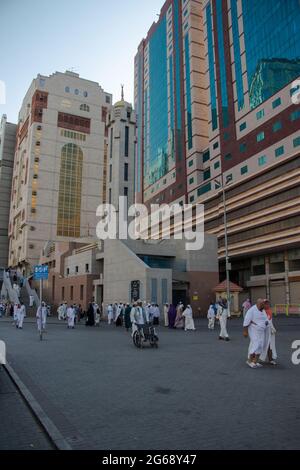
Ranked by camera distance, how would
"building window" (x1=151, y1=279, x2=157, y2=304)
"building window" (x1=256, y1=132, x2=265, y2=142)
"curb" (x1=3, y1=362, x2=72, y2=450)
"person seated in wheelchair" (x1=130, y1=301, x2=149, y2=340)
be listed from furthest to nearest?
1. "building window" (x1=256, y1=132, x2=265, y2=142)
2. "building window" (x1=151, y1=279, x2=157, y2=304)
3. "person seated in wheelchair" (x1=130, y1=301, x2=149, y2=340)
4. "curb" (x1=3, y1=362, x2=72, y2=450)

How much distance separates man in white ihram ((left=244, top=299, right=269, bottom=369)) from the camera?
30.9ft

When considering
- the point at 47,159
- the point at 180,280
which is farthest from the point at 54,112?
the point at 180,280

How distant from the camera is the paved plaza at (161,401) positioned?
4430 millimetres

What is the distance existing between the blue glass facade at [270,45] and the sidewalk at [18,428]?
48.2 meters

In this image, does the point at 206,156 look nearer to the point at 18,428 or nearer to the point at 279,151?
the point at 279,151

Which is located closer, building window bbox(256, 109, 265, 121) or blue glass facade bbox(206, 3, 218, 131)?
building window bbox(256, 109, 265, 121)

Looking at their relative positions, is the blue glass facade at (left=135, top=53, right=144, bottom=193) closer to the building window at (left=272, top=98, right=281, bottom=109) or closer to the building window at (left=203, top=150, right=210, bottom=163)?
the building window at (left=203, top=150, right=210, bottom=163)

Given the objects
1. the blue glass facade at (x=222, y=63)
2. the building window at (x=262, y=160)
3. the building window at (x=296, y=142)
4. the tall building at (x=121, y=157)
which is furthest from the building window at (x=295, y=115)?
the tall building at (x=121, y=157)

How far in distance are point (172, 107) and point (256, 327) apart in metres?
70.7

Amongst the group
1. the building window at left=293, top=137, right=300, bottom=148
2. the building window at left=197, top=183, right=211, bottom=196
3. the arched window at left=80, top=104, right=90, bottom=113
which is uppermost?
the arched window at left=80, top=104, right=90, bottom=113

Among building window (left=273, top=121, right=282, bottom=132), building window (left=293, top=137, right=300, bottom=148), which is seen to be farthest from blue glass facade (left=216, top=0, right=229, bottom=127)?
building window (left=293, top=137, right=300, bottom=148)

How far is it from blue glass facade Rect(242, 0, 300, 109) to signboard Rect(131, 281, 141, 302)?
32235 mm
